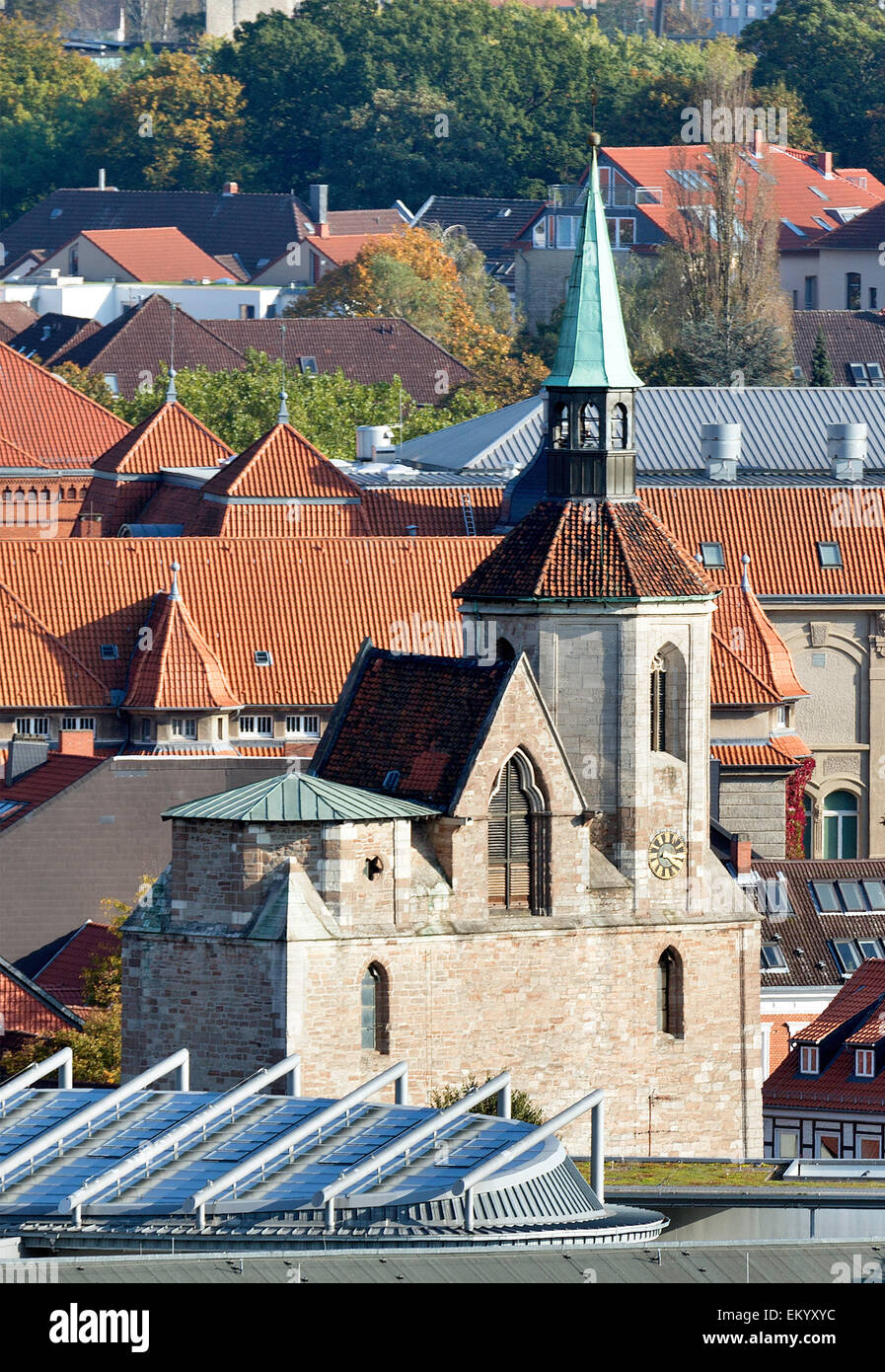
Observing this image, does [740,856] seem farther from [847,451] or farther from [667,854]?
[847,451]

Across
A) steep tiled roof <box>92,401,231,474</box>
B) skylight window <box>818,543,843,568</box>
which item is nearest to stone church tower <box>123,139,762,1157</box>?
skylight window <box>818,543,843,568</box>

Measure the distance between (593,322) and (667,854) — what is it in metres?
9.92

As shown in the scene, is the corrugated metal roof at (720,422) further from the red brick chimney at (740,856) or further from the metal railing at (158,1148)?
the metal railing at (158,1148)

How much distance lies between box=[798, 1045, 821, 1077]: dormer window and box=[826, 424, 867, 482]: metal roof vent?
46.7 meters

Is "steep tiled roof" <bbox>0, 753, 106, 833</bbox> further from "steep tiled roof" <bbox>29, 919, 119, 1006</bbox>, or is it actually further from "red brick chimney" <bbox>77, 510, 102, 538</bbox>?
"red brick chimney" <bbox>77, 510, 102, 538</bbox>

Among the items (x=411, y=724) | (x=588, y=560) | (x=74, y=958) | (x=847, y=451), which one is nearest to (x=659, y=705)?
(x=588, y=560)

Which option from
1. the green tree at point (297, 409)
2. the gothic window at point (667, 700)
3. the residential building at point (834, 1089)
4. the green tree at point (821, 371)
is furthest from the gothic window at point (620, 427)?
the green tree at point (821, 371)

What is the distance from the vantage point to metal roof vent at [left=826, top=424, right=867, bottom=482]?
513 ft

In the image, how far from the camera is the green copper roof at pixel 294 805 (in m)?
84.2

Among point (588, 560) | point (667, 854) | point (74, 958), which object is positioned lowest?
point (74, 958)

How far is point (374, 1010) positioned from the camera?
84.9m

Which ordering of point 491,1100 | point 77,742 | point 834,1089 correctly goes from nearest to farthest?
point 491,1100
point 834,1089
point 77,742
